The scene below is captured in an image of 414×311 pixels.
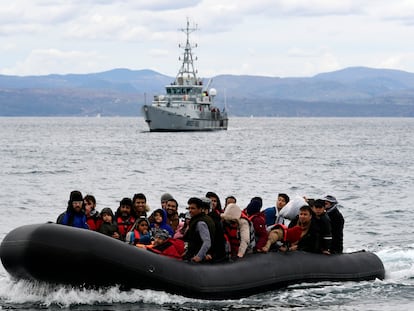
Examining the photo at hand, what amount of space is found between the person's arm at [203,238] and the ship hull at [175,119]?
92.4m

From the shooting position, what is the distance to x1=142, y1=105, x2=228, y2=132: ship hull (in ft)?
361

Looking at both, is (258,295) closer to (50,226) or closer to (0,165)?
(50,226)

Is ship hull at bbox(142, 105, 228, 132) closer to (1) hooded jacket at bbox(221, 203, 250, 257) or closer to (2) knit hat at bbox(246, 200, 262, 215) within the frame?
(2) knit hat at bbox(246, 200, 262, 215)

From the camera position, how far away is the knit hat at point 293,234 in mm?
17312

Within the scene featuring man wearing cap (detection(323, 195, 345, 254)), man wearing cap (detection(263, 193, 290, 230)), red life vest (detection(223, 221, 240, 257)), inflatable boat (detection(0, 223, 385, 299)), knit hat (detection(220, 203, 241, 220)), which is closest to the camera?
inflatable boat (detection(0, 223, 385, 299))

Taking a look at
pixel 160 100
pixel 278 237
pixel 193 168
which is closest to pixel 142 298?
pixel 278 237

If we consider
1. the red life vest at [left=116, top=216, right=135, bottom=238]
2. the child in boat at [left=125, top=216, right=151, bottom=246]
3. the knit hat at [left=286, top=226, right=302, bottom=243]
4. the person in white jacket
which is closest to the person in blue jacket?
the child in boat at [left=125, top=216, right=151, bottom=246]

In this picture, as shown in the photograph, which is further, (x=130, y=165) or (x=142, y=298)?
(x=130, y=165)

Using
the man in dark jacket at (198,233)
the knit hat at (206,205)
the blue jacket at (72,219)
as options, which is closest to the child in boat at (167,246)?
the man in dark jacket at (198,233)

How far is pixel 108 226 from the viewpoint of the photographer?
16688mm

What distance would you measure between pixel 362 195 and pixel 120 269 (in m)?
25.5

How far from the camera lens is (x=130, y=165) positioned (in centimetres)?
5888

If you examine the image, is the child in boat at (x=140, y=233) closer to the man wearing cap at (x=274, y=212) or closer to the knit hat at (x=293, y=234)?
the knit hat at (x=293, y=234)

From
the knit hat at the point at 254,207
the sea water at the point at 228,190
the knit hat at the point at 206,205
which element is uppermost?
the knit hat at the point at 206,205
